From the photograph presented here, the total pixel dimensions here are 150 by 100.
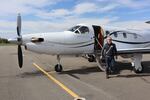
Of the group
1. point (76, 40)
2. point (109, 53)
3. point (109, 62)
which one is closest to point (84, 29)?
point (76, 40)

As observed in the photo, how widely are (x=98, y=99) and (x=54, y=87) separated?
280cm

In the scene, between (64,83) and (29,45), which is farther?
(29,45)

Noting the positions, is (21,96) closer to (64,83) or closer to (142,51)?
(64,83)

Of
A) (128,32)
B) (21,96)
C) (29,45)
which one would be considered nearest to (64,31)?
(29,45)

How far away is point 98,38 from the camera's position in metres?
16.6

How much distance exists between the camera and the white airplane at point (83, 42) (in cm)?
1516

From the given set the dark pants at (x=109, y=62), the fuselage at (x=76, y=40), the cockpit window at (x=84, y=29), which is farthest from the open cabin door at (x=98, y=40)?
the dark pants at (x=109, y=62)

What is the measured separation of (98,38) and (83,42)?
3.21ft

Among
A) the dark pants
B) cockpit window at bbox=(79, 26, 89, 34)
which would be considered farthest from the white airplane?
the dark pants

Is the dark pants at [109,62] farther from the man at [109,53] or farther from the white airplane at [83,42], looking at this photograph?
the white airplane at [83,42]

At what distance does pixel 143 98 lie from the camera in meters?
8.93

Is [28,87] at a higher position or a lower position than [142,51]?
lower

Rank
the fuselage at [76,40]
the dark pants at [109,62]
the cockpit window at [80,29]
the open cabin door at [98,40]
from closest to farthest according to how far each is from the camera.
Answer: the dark pants at [109,62], the fuselage at [76,40], the cockpit window at [80,29], the open cabin door at [98,40]

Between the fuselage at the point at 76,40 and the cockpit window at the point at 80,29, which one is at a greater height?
the cockpit window at the point at 80,29
